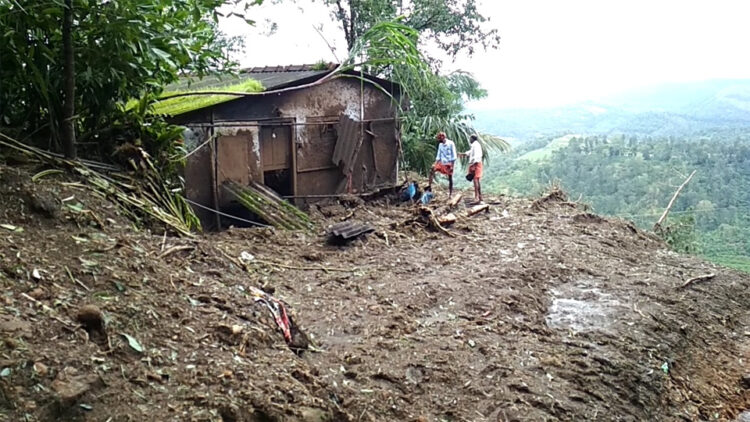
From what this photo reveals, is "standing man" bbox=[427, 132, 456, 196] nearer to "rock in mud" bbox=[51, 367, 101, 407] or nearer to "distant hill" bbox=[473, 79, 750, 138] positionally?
"rock in mud" bbox=[51, 367, 101, 407]

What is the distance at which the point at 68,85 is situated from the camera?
478 centimetres

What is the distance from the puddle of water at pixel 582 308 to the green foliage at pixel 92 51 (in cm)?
459

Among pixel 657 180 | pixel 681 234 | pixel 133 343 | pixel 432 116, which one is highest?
pixel 432 116

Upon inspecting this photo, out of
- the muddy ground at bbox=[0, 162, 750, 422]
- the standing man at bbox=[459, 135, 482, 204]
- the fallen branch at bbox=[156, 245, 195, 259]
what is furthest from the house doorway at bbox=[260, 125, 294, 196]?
the fallen branch at bbox=[156, 245, 195, 259]

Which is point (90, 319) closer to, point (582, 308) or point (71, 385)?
point (71, 385)

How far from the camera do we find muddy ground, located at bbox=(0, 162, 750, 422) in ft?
9.12

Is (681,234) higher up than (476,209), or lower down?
lower down

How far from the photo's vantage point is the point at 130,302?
3.31 m

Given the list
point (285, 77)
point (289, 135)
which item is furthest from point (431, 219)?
point (285, 77)

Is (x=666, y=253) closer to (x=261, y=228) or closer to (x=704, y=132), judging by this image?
(x=261, y=228)

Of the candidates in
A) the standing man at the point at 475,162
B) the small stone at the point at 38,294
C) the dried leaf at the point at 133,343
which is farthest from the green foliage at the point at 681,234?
the small stone at the point at 38,294

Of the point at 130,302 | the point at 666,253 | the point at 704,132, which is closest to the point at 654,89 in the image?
the point at 704,132

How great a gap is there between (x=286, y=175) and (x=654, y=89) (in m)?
64.4

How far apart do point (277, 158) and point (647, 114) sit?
42524 mm
